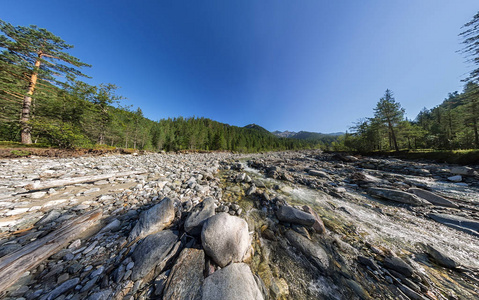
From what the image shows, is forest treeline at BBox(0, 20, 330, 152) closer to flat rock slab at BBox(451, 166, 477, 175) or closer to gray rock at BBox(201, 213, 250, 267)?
gray rock at BBox(201, 213, 250, 267)

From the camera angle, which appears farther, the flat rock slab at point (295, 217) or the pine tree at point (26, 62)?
the pine tree at point (26, 62)

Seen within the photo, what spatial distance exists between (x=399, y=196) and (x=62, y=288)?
28.6 ft

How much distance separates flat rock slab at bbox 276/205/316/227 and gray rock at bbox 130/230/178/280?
2597 millimetres

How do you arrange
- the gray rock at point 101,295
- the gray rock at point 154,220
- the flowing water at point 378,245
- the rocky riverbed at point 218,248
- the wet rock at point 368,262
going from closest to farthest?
the gray rock at point 101,295, the rocky riverbed at point 218,248, the flowing water at point 378,245, the wet rock at point 368,262, the gray rock at point 154,220

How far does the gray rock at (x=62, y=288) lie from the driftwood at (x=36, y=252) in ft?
1.88

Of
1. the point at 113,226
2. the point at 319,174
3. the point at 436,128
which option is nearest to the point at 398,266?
the point at 113,226

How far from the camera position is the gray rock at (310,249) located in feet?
7.77

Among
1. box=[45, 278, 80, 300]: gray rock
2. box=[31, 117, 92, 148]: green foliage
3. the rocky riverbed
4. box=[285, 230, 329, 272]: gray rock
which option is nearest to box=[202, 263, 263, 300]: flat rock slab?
the rocky riverbed

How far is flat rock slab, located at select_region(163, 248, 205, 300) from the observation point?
63.4 inches

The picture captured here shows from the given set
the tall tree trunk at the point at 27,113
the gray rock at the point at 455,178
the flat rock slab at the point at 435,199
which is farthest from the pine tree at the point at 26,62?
the gray rock at the point at 455,178

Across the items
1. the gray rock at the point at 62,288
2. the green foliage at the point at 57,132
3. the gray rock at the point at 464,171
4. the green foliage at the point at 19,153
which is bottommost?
the gray rock at the point at 62,288

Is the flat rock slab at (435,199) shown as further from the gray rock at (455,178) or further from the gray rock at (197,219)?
the gray rock at (197,219)

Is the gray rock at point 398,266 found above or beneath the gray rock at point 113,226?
beneath

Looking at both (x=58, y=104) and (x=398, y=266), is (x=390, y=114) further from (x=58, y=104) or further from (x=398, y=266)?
(x=58, y=104)
